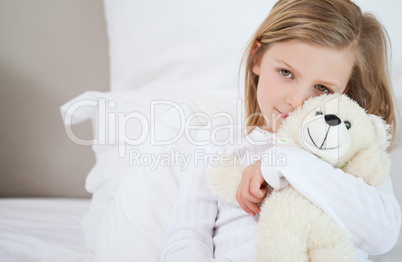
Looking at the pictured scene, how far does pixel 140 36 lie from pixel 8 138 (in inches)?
24.7

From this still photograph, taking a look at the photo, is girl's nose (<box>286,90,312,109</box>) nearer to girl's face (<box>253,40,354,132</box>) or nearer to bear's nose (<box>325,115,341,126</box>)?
girl's face (<box>253,40,354,132</box>)

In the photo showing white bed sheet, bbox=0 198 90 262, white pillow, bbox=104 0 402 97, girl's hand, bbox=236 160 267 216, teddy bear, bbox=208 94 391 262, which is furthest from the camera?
white pillow, bbox=104 0 402 97

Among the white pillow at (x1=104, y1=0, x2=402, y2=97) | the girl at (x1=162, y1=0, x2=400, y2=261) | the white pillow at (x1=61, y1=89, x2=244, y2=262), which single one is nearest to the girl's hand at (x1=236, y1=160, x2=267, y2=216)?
the girl at (x1=162, y1=0, x2=400, y2=261)

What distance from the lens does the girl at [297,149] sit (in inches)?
22.6

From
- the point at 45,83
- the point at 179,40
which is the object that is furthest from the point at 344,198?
the point at 45,83

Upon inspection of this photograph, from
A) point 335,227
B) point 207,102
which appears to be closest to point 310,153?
point 335,227

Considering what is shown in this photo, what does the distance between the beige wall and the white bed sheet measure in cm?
11

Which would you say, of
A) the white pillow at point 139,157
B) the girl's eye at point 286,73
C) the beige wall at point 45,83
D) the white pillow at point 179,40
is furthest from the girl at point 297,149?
the beige wall at point 45,83

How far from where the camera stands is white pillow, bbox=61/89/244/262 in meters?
0.88

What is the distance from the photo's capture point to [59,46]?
4.42ft

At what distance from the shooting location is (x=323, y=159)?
596 mm

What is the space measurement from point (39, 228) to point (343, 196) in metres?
0.90

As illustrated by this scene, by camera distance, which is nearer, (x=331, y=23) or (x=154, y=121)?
(x=331, y=23)

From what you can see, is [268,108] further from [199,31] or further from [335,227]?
[199,31]
